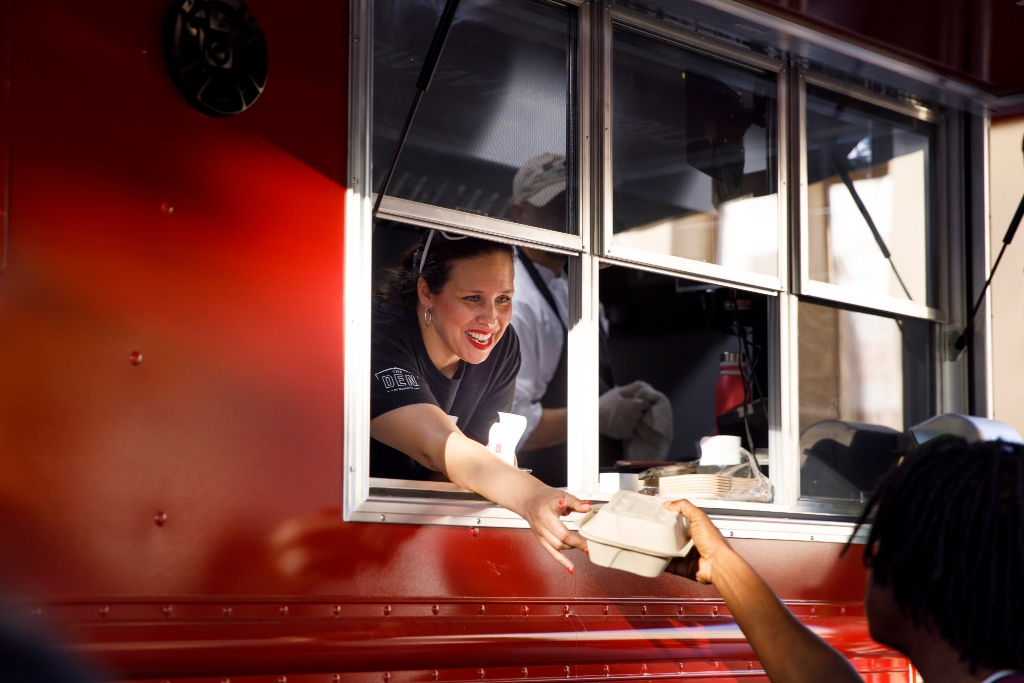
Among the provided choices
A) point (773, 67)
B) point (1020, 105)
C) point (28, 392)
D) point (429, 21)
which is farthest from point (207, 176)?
point (1020, 105)

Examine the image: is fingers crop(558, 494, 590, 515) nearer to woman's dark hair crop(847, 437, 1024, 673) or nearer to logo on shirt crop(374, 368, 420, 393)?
logo on shirt crop(374, 368, 420, 393)

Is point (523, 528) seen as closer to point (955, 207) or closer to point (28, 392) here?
point (28, 392)

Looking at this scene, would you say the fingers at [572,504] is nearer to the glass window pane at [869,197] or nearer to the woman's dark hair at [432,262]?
the woman's dark hair at [432,262]

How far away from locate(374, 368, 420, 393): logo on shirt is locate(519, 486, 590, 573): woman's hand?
0.44 meters

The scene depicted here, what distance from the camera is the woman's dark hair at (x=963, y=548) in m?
1.46

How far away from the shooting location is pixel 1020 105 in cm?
363

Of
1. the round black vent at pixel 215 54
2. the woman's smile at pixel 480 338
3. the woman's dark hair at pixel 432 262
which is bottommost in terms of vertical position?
the woman's smile at pixel 480 338

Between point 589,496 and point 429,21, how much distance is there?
4.03ft

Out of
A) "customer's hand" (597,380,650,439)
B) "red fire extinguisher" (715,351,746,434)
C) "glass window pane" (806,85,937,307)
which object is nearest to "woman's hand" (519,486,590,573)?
"glass window pane" (806,85,937,307)

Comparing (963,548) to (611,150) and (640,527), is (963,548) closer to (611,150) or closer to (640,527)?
(640,527)

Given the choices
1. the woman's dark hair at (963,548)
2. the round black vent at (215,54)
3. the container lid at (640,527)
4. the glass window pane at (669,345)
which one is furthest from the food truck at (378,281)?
the glass window pane at (669,345)

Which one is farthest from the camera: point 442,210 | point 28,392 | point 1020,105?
point 1020,105

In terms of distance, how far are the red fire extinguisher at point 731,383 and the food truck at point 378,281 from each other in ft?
0.11

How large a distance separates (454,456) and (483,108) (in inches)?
34.7
